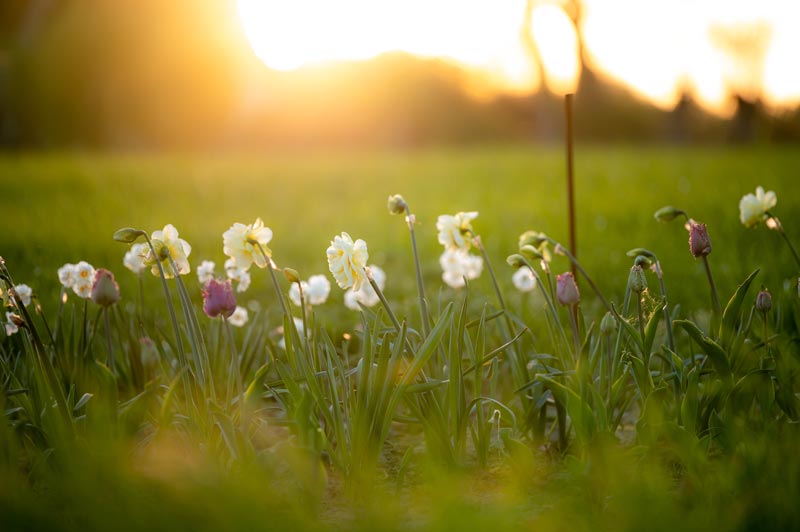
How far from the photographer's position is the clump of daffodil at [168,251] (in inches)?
62.8

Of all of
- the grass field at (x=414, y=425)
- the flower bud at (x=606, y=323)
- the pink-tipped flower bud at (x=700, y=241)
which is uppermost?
the pink-tipped flower bud at (x=700, y=241)

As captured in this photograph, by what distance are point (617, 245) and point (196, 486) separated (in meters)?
3.55

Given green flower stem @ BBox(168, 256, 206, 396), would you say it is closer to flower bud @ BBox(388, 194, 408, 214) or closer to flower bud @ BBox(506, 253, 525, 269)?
flower bud @ BBox(388, 194, 408, 214)

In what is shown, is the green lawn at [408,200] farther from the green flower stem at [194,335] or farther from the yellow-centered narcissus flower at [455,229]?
the green flower stem at [194,335]

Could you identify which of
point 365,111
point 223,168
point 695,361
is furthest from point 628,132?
point 695,361

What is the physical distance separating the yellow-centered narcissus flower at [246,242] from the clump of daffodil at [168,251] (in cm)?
10

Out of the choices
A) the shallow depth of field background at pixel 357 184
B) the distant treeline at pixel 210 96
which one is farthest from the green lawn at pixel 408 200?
the distant treeline at pixel 210 96

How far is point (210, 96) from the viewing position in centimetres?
1430

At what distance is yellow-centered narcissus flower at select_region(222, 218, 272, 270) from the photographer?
5.10 feet

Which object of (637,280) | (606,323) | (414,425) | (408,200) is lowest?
(414,425)

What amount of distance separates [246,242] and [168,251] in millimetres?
188

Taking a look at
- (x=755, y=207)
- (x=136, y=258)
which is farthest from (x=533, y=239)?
(x=136, y=258)

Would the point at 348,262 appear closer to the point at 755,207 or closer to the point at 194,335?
the point at 194,335

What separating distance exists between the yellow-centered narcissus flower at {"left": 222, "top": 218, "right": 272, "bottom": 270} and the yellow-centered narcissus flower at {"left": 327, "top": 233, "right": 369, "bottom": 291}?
15cm
